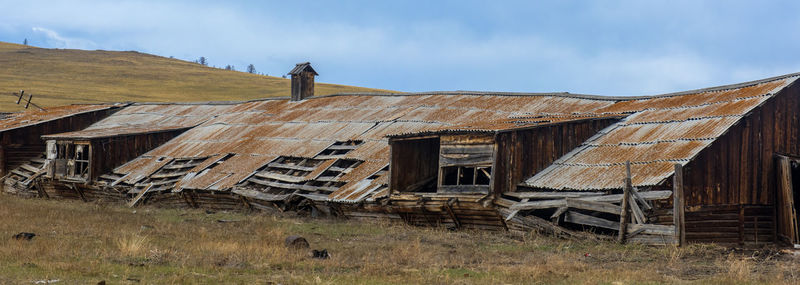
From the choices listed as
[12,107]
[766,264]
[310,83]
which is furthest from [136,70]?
[766,264]

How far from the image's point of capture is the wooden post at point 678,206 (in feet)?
53.2

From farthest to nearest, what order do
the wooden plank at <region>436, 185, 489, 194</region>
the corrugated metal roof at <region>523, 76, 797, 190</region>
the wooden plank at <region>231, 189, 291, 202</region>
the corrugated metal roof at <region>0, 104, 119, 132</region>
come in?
the corrugated metal roof at <region>0, 104, 119, 132</region> → the wooden plank at <region>231, 189, 291, 202</region> → the wooden plank at <region>436, 185, 489, 194</region> → the corrugated metal roof at <region>523, 76, 797, 190</region>

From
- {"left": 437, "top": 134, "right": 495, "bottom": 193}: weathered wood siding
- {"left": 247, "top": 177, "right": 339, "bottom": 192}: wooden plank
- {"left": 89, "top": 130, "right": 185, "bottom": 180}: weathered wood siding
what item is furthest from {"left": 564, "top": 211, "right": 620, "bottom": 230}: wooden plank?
Answer: {"left": 89, "top": 130, "right": 185, "bottom": 180}: weathered wood siding

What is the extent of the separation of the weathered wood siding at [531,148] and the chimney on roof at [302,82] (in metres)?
19.5

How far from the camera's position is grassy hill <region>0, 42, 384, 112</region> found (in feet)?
265

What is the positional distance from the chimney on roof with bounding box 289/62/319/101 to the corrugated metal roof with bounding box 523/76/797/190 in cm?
1948

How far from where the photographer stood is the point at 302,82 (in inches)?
1534

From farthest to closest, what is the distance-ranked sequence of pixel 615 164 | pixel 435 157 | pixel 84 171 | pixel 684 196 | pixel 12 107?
pixel 12 107 < pixel 84 171 < pixel 435 157 < pixel 615 164 < pixel 684 196

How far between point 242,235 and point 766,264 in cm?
1066

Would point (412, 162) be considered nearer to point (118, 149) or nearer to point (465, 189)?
point (465, 189)

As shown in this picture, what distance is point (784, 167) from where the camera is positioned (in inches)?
750

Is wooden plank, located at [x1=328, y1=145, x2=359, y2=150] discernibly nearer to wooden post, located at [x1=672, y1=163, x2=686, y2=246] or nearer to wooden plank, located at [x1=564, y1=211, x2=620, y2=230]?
wooden plank, located at [x1=564, y1=211, x2=620, y2=230]

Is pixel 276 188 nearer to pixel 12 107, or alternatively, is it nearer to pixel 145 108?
pixel 145 108

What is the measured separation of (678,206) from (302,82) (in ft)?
82.4
